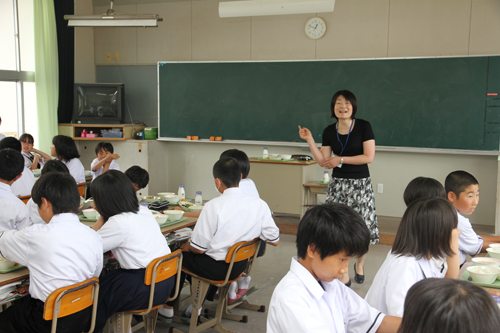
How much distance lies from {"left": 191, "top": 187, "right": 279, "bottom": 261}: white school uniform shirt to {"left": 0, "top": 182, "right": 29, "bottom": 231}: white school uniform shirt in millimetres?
1081

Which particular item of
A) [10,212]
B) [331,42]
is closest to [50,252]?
[10,212]

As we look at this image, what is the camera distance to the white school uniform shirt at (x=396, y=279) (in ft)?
5.05

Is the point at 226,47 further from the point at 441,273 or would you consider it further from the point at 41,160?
the point at 441,273

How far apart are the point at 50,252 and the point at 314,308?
1220 mm

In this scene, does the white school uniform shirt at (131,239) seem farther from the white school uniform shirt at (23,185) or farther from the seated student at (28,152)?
the seated student at (28,152)

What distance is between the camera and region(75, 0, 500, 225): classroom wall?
18.0ft

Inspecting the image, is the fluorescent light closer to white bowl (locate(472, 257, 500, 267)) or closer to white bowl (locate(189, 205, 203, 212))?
white bowl (locate(189, 205, 203, 212))

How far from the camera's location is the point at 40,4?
6.41 m

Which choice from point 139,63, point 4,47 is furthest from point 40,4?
point 139,63

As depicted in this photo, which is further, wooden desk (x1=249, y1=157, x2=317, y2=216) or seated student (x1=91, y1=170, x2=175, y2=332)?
wooden desk (x1=249, y1=157, x2=317, y2=216)

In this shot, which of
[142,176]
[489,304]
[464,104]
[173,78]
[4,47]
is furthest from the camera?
[173,78]

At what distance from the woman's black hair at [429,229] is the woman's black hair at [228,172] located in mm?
1311

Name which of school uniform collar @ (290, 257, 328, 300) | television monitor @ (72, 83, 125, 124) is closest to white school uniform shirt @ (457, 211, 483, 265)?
school uniform collar @ (290, 257, 328, 300)

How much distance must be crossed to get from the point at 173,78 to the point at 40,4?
215 centimetres
